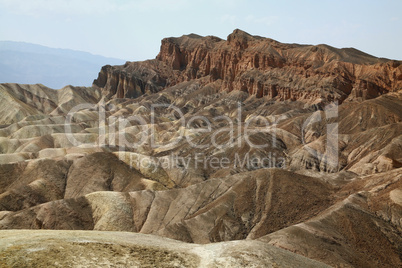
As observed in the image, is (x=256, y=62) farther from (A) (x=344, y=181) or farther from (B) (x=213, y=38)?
(A) (x=344, y=181)

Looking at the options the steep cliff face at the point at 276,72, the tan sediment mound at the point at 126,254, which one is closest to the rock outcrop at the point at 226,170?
the tan sediment mound at the point at 126,254

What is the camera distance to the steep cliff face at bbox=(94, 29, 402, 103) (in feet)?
402

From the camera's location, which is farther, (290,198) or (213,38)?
(213,38)

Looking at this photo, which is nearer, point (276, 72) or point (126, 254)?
point (126, 254)

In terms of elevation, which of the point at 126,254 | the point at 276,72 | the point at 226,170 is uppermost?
the point at 276,72

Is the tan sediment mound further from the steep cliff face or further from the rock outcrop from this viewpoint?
the steep cliff face

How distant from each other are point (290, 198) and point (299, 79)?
312ft

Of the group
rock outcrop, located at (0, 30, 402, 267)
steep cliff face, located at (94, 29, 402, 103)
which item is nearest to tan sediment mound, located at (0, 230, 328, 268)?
rock outcrop, located at (0, 30, 402, 267)

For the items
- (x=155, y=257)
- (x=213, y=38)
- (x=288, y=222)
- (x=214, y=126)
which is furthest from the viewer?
(x=213, y=38)

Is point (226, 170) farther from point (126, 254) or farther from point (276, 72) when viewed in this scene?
point (276, 72)

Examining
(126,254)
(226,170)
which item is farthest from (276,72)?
(126,254)

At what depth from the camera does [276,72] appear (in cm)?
14538

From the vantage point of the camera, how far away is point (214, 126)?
123 meters

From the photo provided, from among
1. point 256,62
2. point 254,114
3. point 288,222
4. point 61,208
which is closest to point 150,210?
point 61,208
